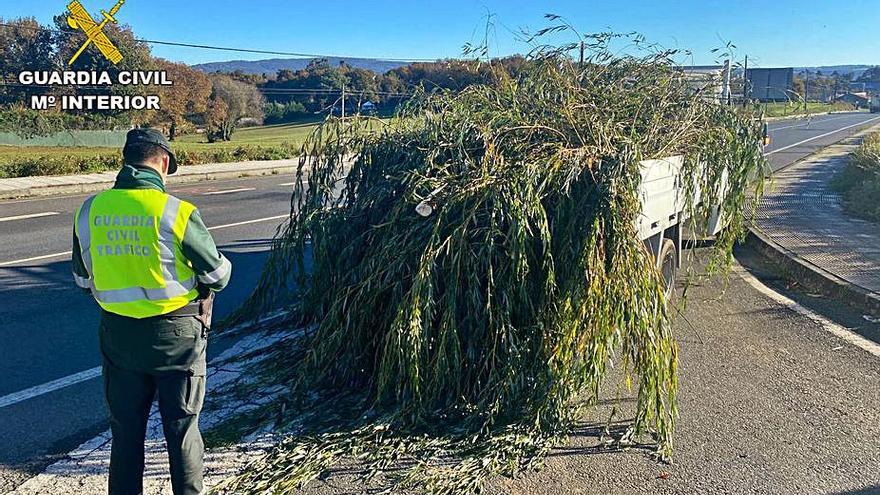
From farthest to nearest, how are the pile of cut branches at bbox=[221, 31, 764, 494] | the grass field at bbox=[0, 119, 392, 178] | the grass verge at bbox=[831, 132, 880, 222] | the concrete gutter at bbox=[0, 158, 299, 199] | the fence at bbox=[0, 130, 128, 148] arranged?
the fence at bbox=[0, 130, 128, 148]
the grass field at bbox=[0, 119, 392, 178]
the concrete gutter at bbox=[0, 158, 299, 199]
the grass verge at bbox=[831, 132, 880, 222]
the pile of cut branches at bbox=[221, 31, 764, 494]

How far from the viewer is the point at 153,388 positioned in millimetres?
3396

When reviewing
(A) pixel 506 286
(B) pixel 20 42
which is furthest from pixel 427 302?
(B) pixel 20 42

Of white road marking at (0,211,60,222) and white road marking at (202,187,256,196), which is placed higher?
white road marking at (0,211,60,222)

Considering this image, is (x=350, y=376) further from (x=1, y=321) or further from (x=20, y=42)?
(x=20, y=42)

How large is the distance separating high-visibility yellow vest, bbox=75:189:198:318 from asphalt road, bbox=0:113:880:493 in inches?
54.9

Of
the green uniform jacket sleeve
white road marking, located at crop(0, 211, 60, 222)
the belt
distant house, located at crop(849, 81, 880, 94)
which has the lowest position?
white road marking, located at crop(0, 211, 60, 222)

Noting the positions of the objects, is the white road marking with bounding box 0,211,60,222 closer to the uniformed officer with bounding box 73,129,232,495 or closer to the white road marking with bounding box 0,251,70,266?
the white road marking with bounding box 0,251,70,266

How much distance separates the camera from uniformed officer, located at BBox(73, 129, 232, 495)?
3174 mm

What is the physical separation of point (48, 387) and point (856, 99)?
373ft

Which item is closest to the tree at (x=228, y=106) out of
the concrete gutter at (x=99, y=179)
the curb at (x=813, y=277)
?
the concrete gutter at (x=99, y=179)

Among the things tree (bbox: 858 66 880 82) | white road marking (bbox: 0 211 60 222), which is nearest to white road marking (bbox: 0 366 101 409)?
white road marking (bbox: 0 211 60 222)

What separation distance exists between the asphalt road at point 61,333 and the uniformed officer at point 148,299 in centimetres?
100

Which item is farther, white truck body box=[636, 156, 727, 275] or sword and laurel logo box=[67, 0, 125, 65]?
sword and laurel logo box=[67, 0, 125, 65]

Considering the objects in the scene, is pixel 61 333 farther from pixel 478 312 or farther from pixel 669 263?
pixel 669 263
